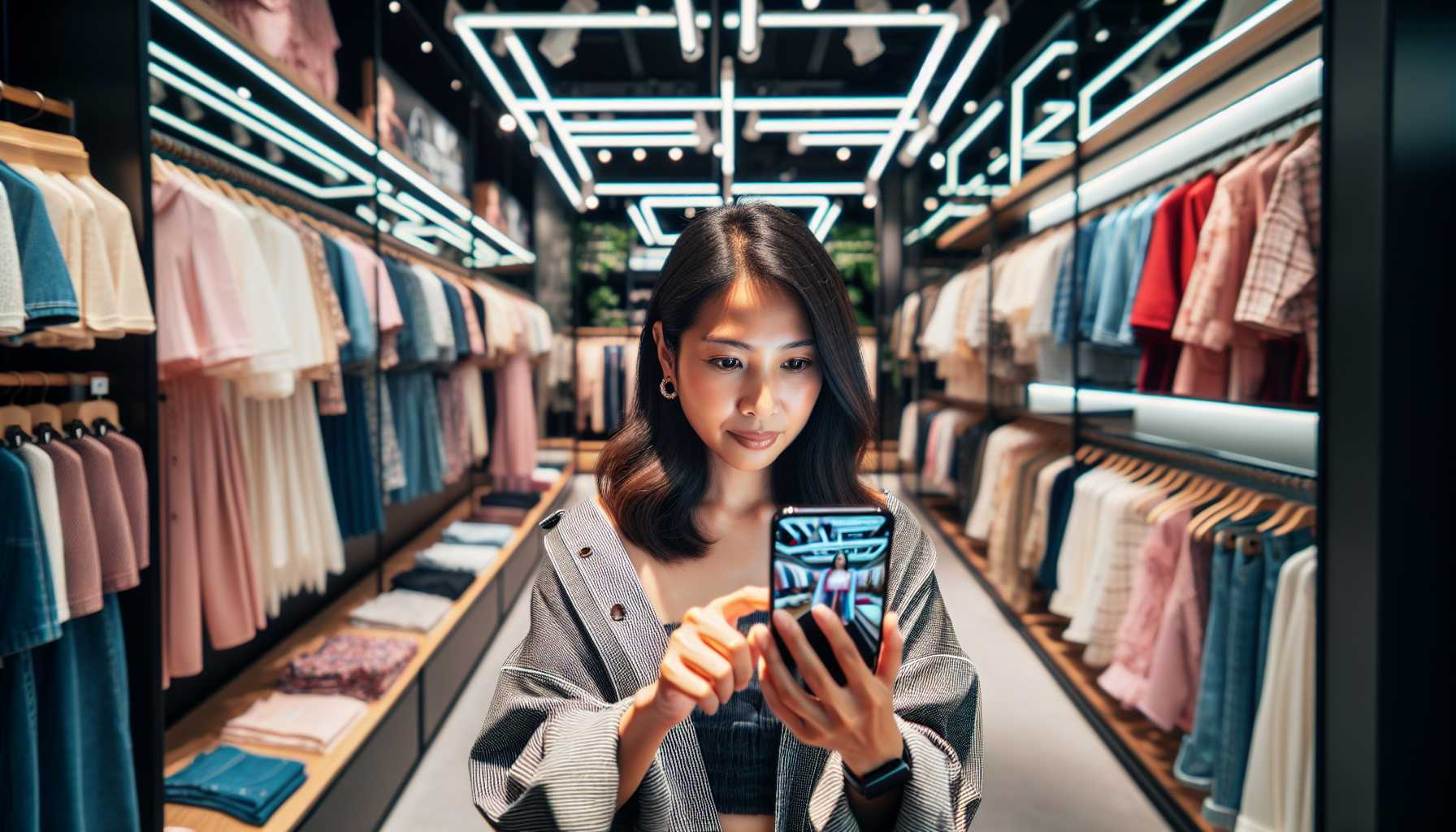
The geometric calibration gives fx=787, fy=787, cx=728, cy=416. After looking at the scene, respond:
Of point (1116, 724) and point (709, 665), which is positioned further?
point (1116, 724)

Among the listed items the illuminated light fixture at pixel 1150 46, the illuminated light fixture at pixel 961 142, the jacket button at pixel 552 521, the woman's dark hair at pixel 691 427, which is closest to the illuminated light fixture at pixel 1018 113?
the illuminated light fixture at pixel 961 142

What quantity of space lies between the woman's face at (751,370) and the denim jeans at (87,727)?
122 cm

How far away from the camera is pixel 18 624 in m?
1.21

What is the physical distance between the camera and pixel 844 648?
77cm

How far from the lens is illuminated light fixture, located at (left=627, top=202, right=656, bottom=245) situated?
18.5 ft

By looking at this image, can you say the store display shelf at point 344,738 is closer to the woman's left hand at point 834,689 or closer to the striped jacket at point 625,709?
the striped jacket at point 625,709

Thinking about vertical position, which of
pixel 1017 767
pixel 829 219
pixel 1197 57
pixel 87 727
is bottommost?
pixel 1017 767

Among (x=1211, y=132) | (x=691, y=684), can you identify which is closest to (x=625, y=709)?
(x=691, y=684)

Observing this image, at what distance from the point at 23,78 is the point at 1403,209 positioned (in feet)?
8.08

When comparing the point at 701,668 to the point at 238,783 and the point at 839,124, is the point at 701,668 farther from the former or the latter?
the point at 839,124

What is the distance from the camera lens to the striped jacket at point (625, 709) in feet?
2.87

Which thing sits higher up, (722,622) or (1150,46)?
(1150,46)

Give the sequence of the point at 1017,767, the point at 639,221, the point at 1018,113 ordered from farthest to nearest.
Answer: the point at 639,221 → the point at 1018,113 → the point at 1017,767

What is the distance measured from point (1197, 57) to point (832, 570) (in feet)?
8.51
